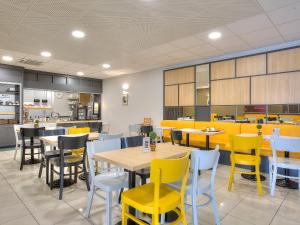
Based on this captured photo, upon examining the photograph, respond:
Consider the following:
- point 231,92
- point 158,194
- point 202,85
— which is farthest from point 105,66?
point 158,194

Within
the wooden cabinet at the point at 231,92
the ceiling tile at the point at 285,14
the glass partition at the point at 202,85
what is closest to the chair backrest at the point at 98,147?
the ceiling tile at the point at 285,14

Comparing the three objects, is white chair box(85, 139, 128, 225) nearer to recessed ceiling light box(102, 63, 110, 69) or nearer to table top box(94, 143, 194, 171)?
table top box(94, 143, 194, 171)

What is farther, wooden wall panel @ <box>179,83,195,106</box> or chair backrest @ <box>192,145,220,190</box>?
wooden wall panel @ <box>179,83,195,106</box>

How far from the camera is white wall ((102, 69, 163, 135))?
7078 millimetres

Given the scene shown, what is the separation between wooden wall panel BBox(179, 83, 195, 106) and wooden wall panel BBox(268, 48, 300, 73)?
213 cm

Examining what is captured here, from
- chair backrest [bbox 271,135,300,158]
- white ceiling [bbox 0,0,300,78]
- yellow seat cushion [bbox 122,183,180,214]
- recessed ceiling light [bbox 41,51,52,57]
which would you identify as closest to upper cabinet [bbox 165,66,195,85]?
white ceiling [bbox 0,0,300,78]

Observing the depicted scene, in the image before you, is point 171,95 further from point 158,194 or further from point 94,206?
point 158,194

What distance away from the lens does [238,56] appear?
5.16m

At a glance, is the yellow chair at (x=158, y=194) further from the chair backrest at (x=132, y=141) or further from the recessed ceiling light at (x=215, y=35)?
the recessed ceiling light at (x=215, y=35)

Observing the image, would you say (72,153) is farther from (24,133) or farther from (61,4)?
(61,4)

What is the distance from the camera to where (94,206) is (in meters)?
2.68

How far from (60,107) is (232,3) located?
8.42 metres

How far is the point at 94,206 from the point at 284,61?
4815 millimetres

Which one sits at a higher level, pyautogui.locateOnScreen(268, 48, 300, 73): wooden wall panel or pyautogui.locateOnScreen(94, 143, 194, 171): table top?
pyautogui.locateOnScreen(268, 48, 300, 73): wooden wall panel
